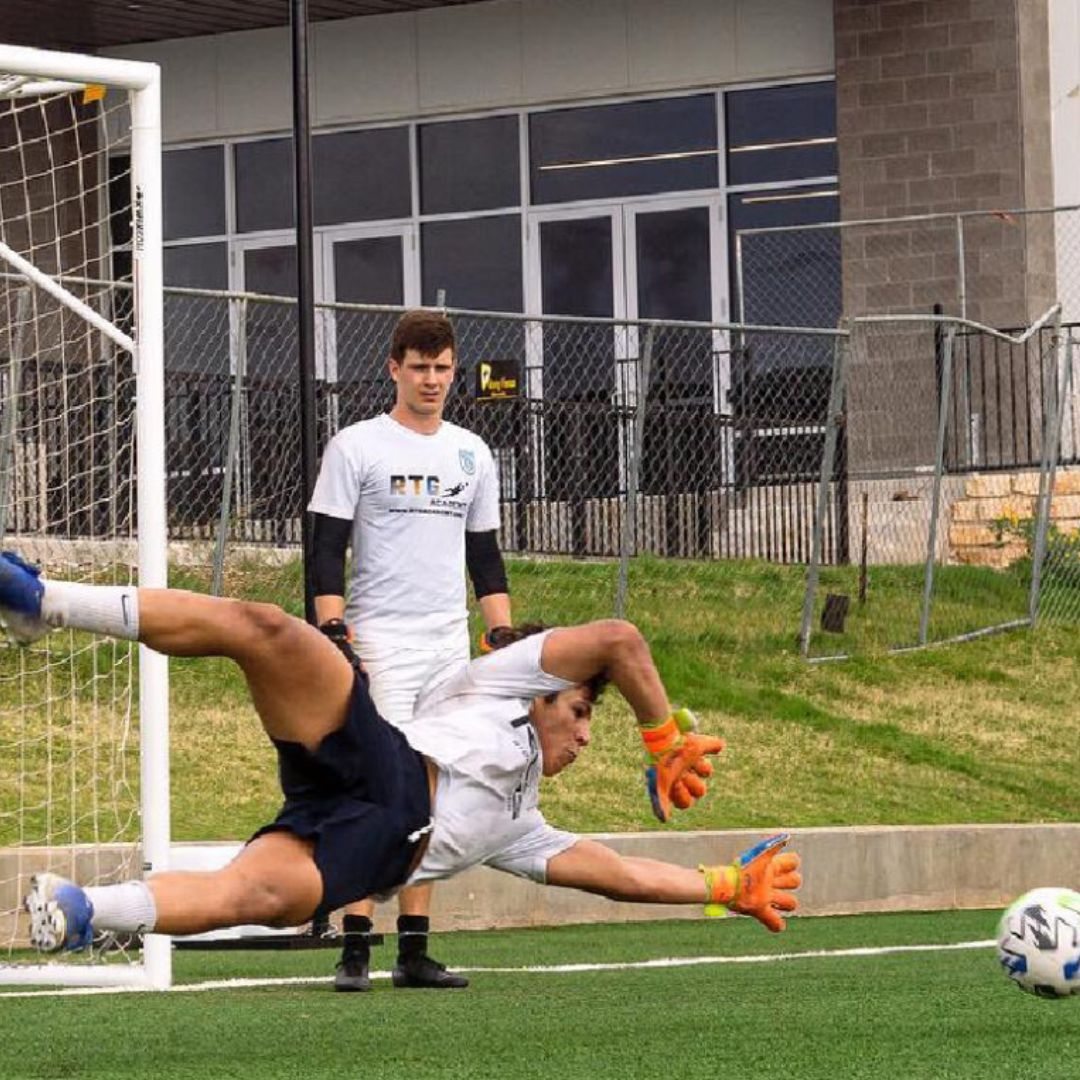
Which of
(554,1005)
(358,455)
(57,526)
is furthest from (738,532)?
(554,1005)

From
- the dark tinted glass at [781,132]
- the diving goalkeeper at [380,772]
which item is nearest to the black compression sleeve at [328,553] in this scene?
the diving goalkeeper at [380,772]

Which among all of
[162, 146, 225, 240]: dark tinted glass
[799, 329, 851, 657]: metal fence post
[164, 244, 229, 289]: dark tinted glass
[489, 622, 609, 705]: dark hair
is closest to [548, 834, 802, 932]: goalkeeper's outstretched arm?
[489, 622, 609, 705]: dark hair

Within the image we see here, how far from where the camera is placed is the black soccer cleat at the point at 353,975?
9.12 metres

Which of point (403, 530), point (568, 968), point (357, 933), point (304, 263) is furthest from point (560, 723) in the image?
point (304, 263)

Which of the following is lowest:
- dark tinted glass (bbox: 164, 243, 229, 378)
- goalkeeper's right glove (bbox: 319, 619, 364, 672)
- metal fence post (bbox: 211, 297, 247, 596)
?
goalkeeper's right glove (bbox: 319, 619, 364, 672)

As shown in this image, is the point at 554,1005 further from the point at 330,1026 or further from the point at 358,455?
the point at 358,455

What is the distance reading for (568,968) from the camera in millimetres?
10062

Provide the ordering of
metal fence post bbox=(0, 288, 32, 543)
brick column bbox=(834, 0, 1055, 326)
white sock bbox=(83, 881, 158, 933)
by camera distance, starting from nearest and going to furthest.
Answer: white sock bbox=(83, 881, 158, 933) → metal fence post bbox=(0, 288, 32, 543) → brick column bbox=(834, 0, 1055, 326)

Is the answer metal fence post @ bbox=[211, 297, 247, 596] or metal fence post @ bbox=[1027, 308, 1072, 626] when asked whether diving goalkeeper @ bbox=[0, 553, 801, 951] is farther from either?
metal fence post @ bbox=[1027, 308, 1072, 626]

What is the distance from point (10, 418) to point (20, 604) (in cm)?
727

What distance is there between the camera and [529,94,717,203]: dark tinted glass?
88.4ft

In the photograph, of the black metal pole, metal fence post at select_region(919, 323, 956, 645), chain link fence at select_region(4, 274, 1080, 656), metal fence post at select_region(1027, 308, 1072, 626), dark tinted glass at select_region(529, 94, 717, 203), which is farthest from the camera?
dark tinted glass at select_region(529, 94, 717, 203)

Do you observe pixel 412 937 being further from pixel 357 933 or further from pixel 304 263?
pixel 304 263

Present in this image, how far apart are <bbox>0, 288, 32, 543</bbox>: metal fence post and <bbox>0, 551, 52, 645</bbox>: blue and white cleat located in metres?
6.89
